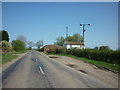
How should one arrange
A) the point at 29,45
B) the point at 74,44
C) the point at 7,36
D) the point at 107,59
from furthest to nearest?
the point at 29,45
the point at 74,44
the point at 7,36
the point at 107,59

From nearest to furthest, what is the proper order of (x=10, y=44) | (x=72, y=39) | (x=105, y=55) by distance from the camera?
(x=105, y=55), (x=10, y=44), (x=72, y=39)

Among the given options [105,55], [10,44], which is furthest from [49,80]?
[10,44]

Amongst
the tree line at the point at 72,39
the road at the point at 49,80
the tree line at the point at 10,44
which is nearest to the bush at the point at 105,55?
the road at the point at 49,80

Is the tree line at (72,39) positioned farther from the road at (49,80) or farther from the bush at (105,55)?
the road at (49,80)

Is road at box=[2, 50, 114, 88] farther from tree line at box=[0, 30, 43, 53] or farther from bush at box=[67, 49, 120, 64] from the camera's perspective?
tree line at box=[0, 30, 43, 53]

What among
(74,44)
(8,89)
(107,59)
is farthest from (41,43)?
(8,89)

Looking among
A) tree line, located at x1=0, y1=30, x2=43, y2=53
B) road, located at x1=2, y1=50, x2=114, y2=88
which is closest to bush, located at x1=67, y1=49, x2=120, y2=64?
road, located at x1=2, y1=50, x2=114, y2=88

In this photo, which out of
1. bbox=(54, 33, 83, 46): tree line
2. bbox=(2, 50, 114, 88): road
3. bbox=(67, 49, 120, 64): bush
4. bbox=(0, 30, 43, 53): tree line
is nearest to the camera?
bbox=(2, 50, 114, 88): road

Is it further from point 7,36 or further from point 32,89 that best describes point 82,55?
point 7,36

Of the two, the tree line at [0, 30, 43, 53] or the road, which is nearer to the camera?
the road

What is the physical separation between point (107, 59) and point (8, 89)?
19.5m

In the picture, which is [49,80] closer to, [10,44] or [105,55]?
[105,55]

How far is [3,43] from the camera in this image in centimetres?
5269

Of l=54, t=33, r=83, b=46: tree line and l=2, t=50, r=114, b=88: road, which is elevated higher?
l=54, t=33, r=83, b=46: tree line
